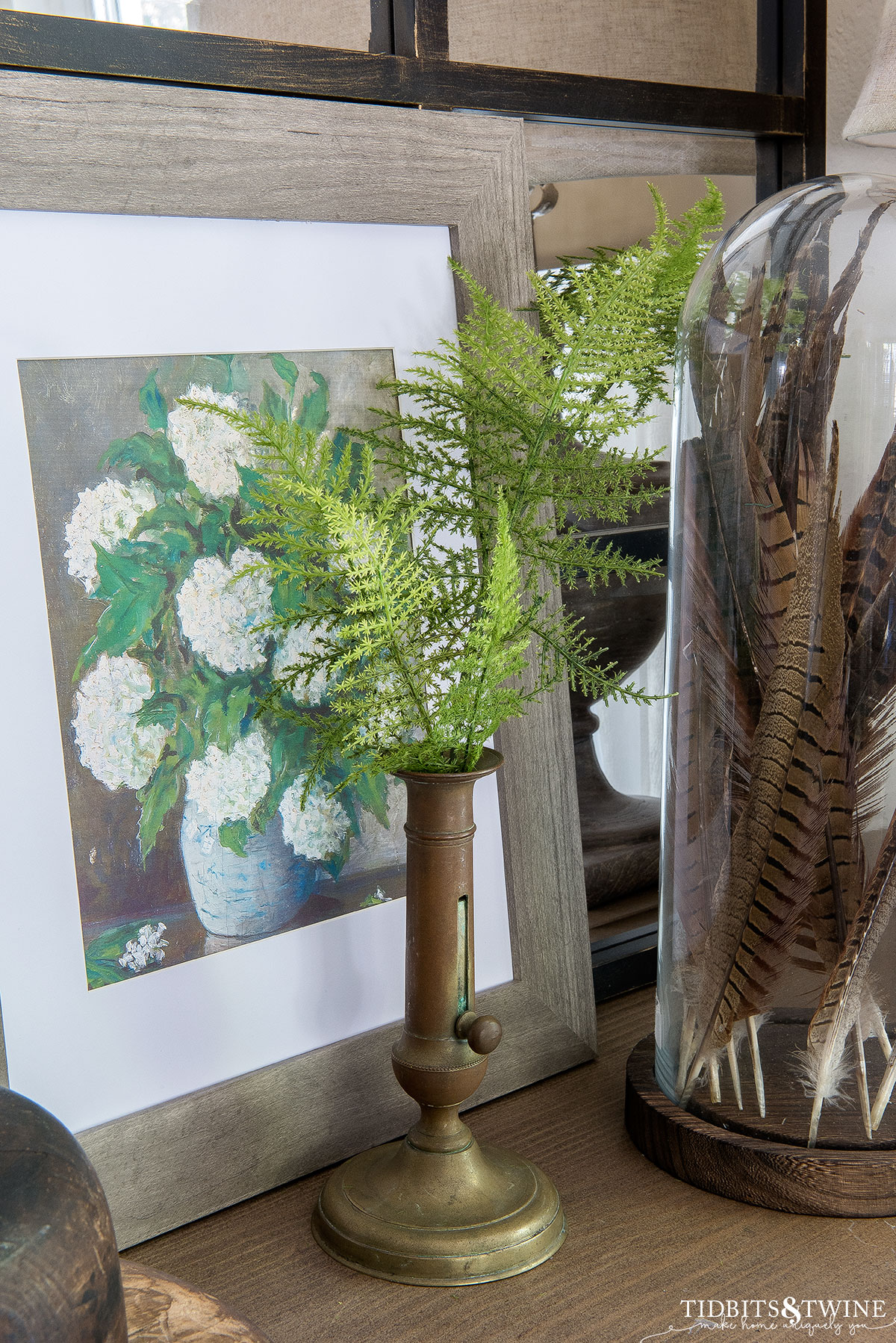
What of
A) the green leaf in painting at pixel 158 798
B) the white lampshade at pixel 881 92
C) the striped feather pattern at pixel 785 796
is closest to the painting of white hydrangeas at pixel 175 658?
the green leaf in painting at pixel 158 798

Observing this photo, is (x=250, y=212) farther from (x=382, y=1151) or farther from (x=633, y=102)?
(x=382, y=1151)

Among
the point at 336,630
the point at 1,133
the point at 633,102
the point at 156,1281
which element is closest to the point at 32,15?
the point at 1,133

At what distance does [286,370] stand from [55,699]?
213mm

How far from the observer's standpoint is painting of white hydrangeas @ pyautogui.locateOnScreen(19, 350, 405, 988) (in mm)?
560

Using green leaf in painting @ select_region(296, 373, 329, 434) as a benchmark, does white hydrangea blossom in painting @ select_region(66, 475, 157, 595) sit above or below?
below

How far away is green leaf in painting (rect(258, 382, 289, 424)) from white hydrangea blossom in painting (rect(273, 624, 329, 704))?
0.36 ft

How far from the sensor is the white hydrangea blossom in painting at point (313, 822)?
0.63 m

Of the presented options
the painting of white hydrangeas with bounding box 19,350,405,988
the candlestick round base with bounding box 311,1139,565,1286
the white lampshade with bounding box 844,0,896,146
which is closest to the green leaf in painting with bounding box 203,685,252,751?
the painting of white hydrangeas with bounding box 19,350,405,988

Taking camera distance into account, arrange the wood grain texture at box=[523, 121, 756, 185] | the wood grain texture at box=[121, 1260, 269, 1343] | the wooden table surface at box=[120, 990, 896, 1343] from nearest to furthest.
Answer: the wood grain texture at box=[121, 1260, 269, 1343], the wooden table surface at box=[120, 990, 896, 1343], the wood grain texture at box=[523, 121, 756, 185]

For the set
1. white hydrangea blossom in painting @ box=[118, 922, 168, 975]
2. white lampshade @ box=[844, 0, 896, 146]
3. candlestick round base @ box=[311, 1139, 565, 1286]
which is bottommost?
candlestick round base @ box=[311, 1139, 565, 1286]

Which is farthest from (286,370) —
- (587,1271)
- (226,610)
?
(587,1271)

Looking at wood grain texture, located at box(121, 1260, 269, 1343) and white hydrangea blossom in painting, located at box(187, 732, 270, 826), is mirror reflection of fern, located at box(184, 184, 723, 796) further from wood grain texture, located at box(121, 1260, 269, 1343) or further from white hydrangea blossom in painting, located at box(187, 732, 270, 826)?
wood grain texture, located at box(121, 1260, 269, 1343)

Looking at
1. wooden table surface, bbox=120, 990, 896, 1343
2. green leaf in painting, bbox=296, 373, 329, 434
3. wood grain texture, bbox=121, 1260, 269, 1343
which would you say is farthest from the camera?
green leaf in painting, bbox=296, 373, 329, 434

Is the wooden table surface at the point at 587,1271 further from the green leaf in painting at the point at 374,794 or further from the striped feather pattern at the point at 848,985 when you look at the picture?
the green leaf in painting at the point at 374,794
